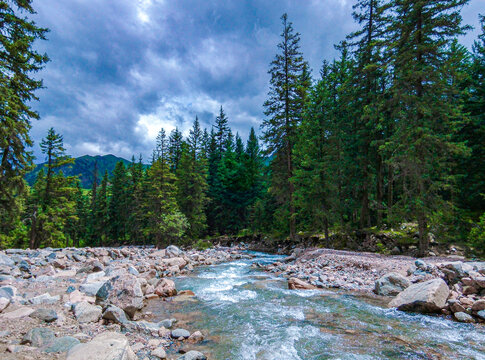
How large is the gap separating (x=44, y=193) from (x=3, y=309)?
2181cm

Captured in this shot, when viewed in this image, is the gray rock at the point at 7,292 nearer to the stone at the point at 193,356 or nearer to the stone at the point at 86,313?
the stone at the point at 86,313

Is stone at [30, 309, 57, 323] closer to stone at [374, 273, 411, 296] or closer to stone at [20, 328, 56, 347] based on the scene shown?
stone at [20, 328, 56, 347]

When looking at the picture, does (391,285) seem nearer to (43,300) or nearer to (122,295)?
(122,295)

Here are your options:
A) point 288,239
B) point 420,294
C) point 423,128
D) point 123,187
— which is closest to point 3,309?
point 420,294

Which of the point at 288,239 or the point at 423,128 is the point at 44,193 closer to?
the point at 288,239

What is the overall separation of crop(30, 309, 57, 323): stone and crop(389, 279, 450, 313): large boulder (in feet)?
25.2

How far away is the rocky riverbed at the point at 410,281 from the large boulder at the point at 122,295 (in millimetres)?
5059

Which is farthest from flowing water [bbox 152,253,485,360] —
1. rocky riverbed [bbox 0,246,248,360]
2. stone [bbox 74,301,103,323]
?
stone [bbox 74,301,103,323]

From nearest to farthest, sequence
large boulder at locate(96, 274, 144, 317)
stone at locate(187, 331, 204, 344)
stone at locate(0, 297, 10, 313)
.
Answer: stone at locate(0, 297, 10, 313) < stone at locate(187, 331, 204, 344) < large boulder at locate(96, 274, 144, 317)

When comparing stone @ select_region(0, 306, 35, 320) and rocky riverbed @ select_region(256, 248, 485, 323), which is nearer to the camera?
stone @ select_region(0, 306, 35, 320)

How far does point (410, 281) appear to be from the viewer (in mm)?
7406

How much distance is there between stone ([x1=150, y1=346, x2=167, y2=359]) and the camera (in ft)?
12.8

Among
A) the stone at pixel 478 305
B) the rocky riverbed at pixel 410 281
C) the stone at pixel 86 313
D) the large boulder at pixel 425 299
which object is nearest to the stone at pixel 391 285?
the rocky riverbed at pixel 410 281

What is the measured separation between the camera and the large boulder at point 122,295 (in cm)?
573
